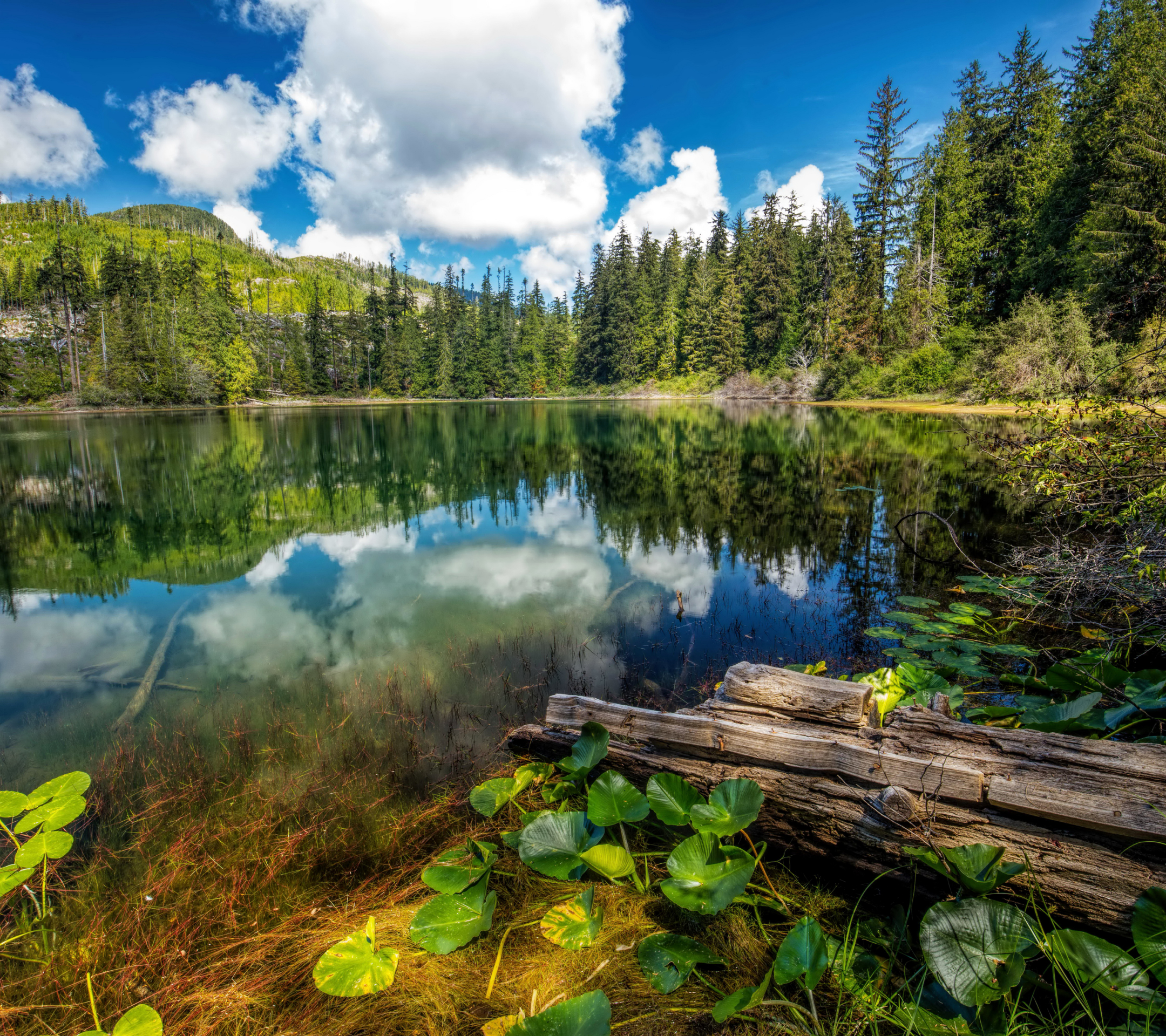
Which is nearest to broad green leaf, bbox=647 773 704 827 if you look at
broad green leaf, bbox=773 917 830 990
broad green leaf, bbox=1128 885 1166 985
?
broad green leaf, bbox=773 917 830 990

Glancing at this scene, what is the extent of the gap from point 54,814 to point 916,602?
6838mm

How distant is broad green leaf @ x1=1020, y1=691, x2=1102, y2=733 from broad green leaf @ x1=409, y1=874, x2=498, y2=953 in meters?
2.36

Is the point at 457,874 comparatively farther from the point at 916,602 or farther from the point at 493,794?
the point at 916,602

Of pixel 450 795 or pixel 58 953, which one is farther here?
pixel 450 795

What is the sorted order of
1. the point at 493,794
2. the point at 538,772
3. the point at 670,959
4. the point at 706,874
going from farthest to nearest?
the point at 538,772
the point at 493,794
the point at 706,874
the point at 670,959

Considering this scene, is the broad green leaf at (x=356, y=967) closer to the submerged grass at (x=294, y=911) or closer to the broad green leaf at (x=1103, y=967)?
the submerged grass at (x=294, y=911)

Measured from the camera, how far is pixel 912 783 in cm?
201

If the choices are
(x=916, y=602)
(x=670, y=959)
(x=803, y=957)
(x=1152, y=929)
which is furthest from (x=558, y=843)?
(x=916, y=602)

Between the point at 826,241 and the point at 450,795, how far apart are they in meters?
56.0

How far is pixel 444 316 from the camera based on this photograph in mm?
71875

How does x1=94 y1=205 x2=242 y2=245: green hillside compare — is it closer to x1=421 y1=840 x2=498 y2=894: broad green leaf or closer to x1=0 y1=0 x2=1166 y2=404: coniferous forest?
x1=0 y1=0 x2=1166 y2=404: coniferous forest

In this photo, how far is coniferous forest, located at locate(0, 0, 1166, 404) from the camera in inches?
883

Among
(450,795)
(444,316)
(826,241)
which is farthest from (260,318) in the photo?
(450,795)

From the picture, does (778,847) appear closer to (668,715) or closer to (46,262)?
(668,715)
